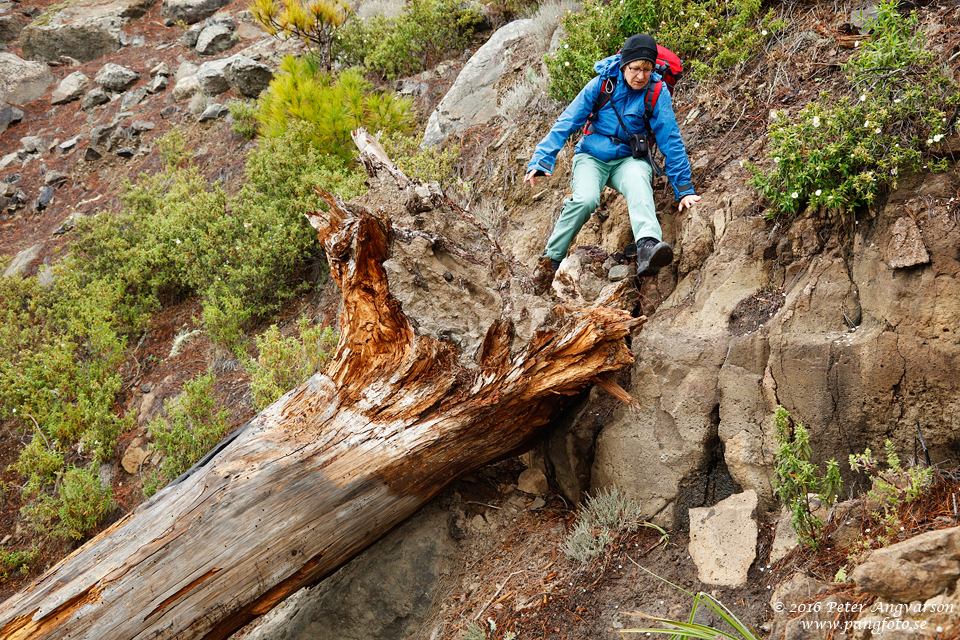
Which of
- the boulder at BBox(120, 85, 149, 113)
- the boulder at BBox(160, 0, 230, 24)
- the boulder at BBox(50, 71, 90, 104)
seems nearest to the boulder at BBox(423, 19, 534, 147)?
the boulder at BBox(120, 85, 149, 113)

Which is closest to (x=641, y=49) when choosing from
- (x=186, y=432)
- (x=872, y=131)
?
(x=872, y=131)

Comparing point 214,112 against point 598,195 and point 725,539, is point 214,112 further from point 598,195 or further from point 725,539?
point 725,539

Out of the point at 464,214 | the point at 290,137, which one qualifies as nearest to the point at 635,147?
the point at 464,214

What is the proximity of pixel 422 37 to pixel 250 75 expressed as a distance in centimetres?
395

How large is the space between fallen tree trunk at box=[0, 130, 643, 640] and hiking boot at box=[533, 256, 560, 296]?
40 cm

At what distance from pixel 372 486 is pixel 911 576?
8.76 ft

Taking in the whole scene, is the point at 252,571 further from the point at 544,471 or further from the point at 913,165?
the point at 913,165

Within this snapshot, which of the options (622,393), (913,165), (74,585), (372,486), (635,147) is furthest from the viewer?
(635,147)

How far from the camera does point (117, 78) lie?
13.1 metres

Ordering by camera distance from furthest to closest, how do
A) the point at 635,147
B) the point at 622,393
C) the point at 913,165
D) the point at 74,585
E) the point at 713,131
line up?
the point at 713,131, the point at 635,147, the point at 622,393, the point at 913,165, the point at 74,585

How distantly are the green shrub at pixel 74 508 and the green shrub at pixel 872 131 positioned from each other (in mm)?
6309

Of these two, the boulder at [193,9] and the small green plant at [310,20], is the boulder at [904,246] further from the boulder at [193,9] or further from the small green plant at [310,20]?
the boulder at [193,9]

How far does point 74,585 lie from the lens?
2.93m

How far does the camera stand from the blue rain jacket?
4328 millimetres
